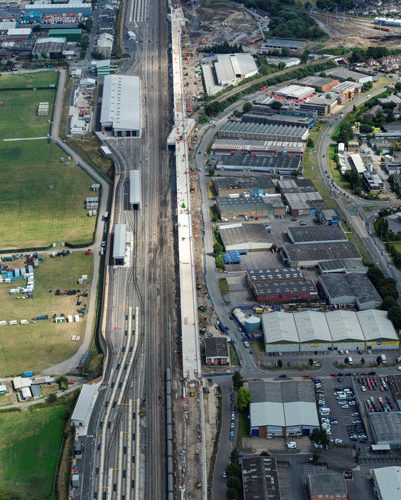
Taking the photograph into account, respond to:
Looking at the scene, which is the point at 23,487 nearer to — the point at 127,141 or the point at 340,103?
the point at 127,141

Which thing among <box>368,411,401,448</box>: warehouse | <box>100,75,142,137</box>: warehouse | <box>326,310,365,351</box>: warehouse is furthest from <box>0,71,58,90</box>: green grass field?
<box>368,411,401,448</box>: warehouse

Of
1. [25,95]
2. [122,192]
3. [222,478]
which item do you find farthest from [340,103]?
[222,478]

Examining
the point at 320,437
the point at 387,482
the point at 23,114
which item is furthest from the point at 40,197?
the point at 387,482

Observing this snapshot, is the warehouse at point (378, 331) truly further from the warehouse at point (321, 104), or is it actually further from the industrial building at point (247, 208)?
the warehouse at point (321, 104)

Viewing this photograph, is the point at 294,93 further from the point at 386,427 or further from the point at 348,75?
the point at 386,427

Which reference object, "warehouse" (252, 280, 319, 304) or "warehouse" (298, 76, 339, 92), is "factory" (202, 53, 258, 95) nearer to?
"warehouse" (298, 76, 339, 92)
